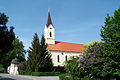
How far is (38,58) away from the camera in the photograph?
148 feet

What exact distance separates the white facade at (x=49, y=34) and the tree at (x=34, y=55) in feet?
66.7

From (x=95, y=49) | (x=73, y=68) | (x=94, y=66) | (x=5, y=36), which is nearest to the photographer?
(x=5, y=36)

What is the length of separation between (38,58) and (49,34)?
78.9 ft

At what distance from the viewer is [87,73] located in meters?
22.8

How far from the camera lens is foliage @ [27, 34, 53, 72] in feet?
147

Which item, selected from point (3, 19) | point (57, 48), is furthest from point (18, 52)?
point (3, 19)

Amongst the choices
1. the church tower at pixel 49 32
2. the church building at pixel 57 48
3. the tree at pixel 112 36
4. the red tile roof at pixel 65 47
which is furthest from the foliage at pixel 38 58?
the tree at pixel 112 36

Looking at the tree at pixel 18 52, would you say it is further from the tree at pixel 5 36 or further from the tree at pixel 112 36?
the tree at pixel 112 36

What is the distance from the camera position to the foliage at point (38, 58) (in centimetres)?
4475

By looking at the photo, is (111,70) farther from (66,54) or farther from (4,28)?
(66,54)

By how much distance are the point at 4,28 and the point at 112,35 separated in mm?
9954

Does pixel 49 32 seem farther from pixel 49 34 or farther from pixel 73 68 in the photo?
pixel 73 68

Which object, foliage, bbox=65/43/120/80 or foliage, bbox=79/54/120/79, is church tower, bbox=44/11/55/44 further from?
foliage, bbox=79/54/120/79

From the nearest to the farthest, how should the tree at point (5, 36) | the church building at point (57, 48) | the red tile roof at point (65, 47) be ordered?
the tree at point (5, 36) < the church building at point (57, 48) < the red tile roof at point (65, 47)
